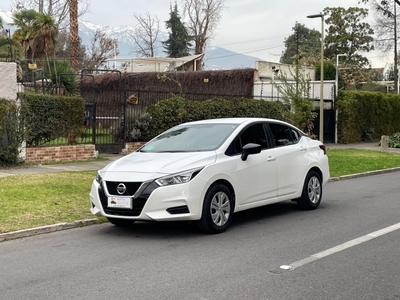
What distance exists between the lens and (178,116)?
1964cm

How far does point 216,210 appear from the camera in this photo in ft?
24.7

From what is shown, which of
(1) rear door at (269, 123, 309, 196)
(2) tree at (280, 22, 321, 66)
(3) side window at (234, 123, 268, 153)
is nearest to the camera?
(3) side window at (234, 123, 268, 153)

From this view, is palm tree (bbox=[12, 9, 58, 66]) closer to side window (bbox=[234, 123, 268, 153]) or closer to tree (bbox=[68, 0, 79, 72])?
tree (bbox=[68, 0, 79, 72])

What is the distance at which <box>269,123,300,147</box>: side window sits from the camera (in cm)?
911

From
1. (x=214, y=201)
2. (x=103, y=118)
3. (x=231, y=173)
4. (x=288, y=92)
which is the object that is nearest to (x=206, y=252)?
(x=214, y=201)

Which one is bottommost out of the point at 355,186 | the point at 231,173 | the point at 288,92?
the point at 355,186

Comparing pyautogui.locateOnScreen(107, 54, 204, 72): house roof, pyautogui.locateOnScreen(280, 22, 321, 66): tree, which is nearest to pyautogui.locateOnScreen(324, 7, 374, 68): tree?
pyautogui.locateOnScreen(280, 22, 321, 66): tree

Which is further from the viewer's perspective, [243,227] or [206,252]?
[243,227]

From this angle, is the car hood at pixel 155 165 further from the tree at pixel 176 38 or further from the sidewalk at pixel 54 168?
the tree at pixel 176 38

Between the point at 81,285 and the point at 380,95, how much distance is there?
29933 millimetres

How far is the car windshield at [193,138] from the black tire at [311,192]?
193 cm

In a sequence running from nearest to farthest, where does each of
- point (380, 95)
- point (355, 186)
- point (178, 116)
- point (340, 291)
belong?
point (340, 291) → point (355, 186) → point (178, 116) → point (380, 95)

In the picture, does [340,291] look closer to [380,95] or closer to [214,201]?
[214,201]

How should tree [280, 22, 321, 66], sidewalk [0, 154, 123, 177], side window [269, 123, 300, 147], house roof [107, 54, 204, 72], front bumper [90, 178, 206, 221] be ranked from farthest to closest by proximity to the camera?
tree [280, 22, 321, 66] → house roof [107, 54, 204, 72] → sidewalk [0, 154, 123, 177] → side window [269, 123, 300, 147] → front bumper [90, 178, 206, 221]
